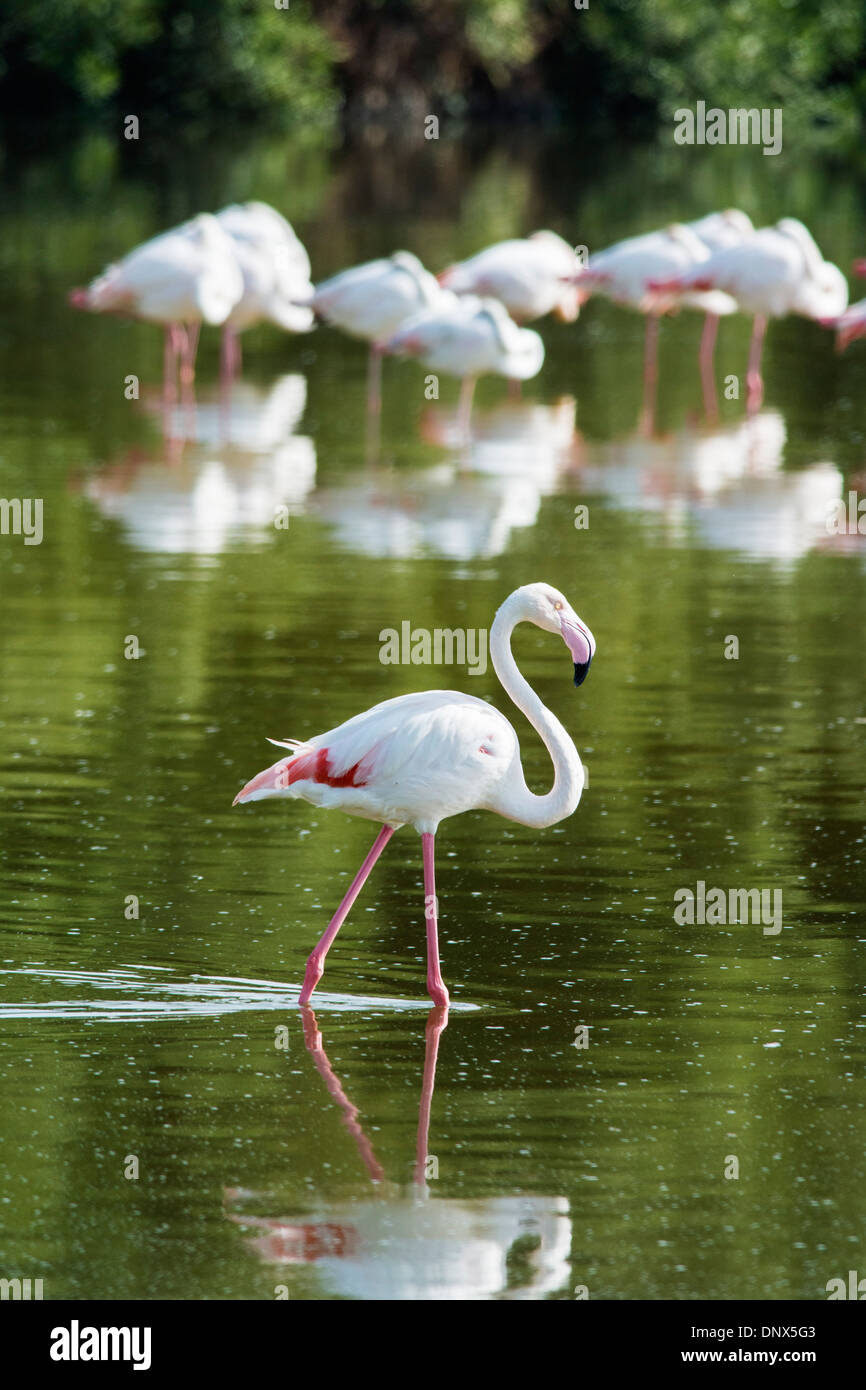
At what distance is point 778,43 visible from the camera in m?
45.3

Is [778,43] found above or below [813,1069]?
above

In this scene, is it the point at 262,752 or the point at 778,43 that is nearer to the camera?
the point at 262,752

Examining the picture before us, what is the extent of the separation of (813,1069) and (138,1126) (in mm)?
1466

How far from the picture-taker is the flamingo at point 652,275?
17266mm

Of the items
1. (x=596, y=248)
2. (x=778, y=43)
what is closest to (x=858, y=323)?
(x=596, y=248)

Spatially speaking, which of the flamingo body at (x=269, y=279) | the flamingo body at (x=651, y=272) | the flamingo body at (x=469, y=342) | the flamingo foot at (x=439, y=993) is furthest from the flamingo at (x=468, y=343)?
the flamingo foot at (x=439, y=993)

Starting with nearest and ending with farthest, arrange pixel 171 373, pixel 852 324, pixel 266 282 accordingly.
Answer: pixel 852 324, pixel 171 373, pixel 266 282

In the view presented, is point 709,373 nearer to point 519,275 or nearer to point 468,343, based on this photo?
point 519,275

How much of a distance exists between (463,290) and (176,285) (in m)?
2.23

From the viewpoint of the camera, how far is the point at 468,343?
47.0 feet

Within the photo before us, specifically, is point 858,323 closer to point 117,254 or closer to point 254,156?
point 117,254

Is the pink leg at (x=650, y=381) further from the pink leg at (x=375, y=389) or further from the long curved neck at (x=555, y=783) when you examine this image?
the long curved neck at (x=555, y=783)

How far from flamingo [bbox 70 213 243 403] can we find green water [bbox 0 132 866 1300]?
2.46 feet

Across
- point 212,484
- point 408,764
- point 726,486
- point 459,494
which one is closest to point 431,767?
point 408,764
